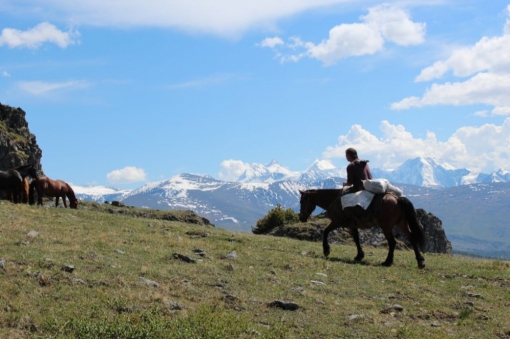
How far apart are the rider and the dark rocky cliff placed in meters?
36.6

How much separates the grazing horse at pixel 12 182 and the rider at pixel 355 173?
19.1 meters

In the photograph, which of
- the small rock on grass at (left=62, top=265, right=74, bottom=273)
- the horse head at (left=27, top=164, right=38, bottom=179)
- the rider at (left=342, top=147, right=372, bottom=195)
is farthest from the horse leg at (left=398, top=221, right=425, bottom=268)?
the horse head at (left=27, top=164, right=38, bottom=179)

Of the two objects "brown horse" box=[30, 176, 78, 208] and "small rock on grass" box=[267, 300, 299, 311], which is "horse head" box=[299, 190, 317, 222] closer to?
"small rock on grass" box=[267, 300, 299, 311]

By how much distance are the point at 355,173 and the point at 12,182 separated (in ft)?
65.3

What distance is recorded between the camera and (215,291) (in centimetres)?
1385

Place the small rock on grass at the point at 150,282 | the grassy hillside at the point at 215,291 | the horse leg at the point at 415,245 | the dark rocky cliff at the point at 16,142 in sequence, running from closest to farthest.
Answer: the grassy hillside at the point at 215,291
the small rock on grass at the point at 150,282
the horse leg at the point at 415,245
the dark rocky cliff at the point at 16,142

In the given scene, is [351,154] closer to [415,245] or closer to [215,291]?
[415,245]

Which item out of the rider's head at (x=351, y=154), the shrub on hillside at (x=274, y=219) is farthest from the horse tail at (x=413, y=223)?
the shrub on hillside at (x=274, y=219)

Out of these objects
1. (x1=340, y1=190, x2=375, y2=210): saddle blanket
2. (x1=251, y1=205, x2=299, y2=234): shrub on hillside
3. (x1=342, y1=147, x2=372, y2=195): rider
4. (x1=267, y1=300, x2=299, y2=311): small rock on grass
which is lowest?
(x1=267, y1=300, x2=299, y2=311): small rock on grass

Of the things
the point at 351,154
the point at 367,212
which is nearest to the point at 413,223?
the point at 367,212

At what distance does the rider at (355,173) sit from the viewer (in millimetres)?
21438

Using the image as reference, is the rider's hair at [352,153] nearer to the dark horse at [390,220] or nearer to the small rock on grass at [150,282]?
the dark horse at [390,220]

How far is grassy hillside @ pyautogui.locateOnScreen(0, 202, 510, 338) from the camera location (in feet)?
35.9

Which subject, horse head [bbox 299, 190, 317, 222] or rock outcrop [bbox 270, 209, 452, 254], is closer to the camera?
horse head [bbox 299, 190, 317, 222]
